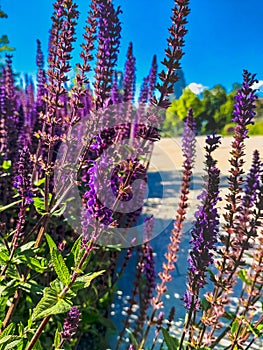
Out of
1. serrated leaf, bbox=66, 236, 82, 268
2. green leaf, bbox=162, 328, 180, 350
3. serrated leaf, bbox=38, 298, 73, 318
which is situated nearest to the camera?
serrated leaf, bbox=38, 298, 73, 318

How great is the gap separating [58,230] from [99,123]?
1.53m

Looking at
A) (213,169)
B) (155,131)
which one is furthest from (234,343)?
(155,131)

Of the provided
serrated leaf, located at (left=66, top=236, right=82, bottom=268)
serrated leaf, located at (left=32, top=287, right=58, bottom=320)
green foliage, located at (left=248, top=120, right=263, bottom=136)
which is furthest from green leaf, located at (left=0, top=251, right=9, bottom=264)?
green foliage, located at (left=248, top=120, right=263, bottom=136)

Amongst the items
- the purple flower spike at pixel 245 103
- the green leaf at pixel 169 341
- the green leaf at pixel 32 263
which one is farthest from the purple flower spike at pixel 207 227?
the green leaf at pixel 32 263

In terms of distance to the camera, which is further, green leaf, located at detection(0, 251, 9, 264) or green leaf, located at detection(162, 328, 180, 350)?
green leaf, located at detection(162, 328, 180, 350)

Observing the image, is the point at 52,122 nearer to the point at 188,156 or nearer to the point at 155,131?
the point at 155,131

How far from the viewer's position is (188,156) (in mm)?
2070

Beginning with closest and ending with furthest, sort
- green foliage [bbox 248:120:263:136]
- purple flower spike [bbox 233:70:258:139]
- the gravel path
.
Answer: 1. purple flower spike [bbox 233:70:258:139]
2. the gravel path
3. green foliage [bbox 248:120:263:136]

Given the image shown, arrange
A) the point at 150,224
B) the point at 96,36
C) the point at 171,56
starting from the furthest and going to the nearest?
→ the point at 150,224 < the point at 96,36 < the point at 171,56

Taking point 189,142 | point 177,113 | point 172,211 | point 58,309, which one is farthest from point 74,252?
point 177,113

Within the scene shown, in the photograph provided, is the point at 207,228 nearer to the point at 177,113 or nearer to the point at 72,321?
the point at 72,321

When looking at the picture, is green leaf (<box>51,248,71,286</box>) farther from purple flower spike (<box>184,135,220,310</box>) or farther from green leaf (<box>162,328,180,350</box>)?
green leaf (<box>162,328,180,350</box>)

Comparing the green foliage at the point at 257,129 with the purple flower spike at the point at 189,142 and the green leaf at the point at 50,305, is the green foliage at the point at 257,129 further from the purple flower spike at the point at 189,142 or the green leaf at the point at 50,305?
the green leaf at the point at 50,305

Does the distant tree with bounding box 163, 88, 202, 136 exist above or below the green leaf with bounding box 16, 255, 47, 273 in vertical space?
above
